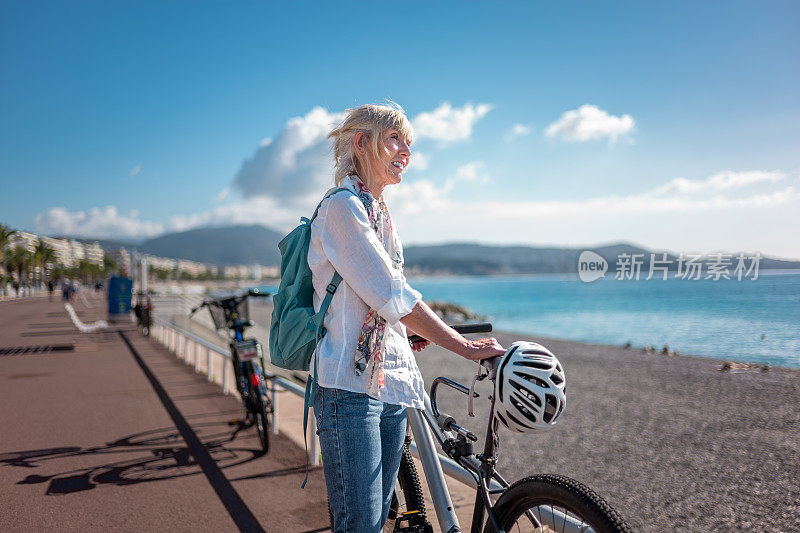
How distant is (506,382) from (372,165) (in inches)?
30.7

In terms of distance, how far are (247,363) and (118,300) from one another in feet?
51.9

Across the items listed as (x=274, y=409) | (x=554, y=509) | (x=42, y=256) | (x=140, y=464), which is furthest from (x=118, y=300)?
(x=42, y=256)

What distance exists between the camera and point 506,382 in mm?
1494

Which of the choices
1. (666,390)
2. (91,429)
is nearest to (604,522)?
(91,429)

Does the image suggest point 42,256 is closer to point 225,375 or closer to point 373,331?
point 225,375

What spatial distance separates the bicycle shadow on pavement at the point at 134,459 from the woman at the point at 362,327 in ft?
9.53

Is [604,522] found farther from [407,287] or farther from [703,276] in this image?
[703,276]

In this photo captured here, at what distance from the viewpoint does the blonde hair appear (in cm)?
170

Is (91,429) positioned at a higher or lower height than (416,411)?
lower

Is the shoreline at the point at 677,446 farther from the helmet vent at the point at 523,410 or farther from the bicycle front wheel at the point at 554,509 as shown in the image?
the helmet vent at the point at 523,410

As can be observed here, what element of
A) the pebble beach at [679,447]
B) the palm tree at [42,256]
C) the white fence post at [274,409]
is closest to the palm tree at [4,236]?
the palm tree at [42,256]

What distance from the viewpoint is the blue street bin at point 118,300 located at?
61.0 feet

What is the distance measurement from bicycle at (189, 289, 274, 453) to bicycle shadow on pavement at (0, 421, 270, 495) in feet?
0.80

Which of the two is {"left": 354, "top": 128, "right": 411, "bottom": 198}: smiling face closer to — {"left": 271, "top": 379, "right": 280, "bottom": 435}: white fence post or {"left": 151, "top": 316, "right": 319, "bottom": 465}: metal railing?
{"left": 151, "top": 316, "right": 319, "bottom": 465}: metal railing
